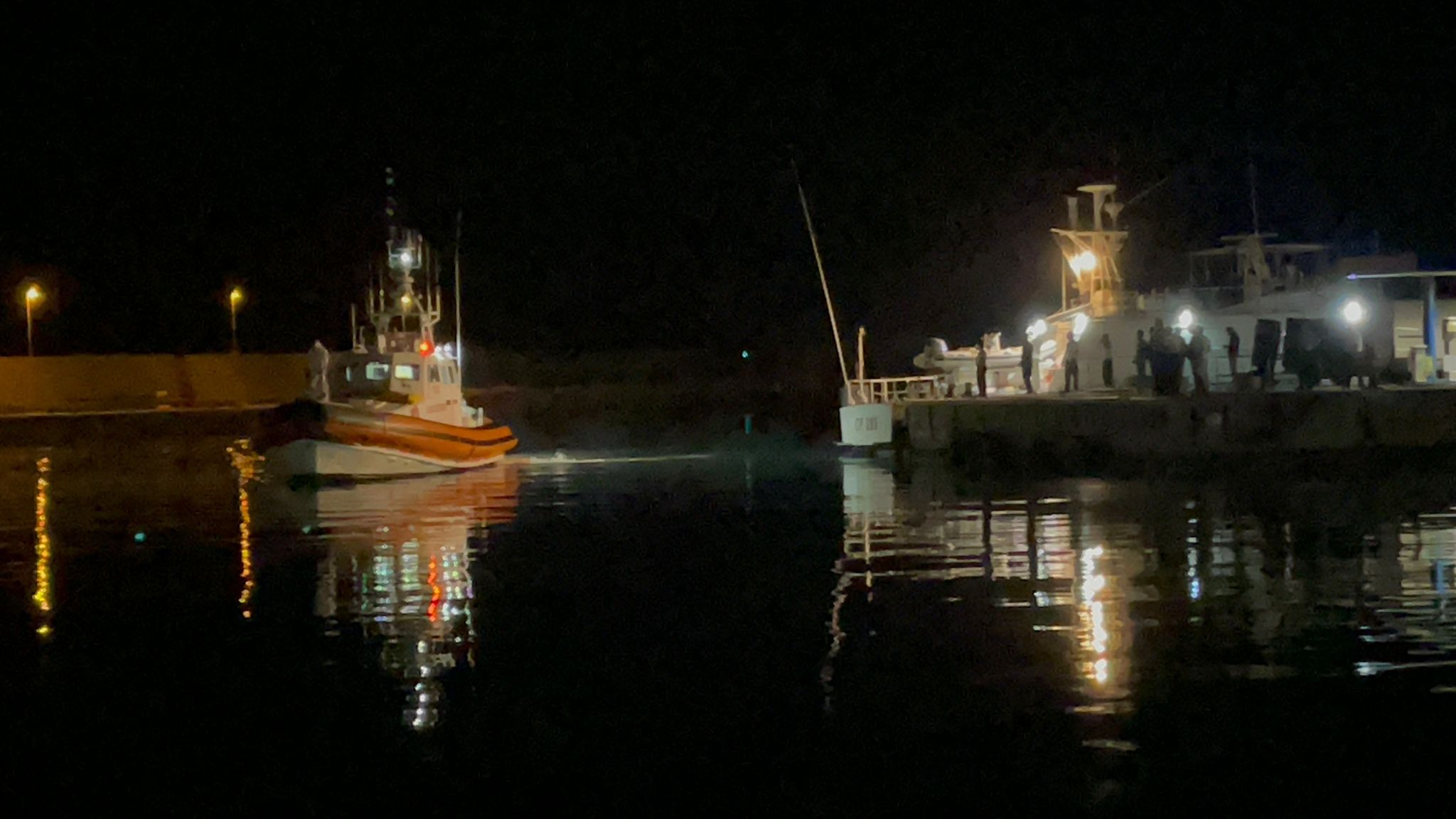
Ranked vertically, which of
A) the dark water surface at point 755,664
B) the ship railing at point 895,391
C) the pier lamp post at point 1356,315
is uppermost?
the pier lamp post at point 1356,315

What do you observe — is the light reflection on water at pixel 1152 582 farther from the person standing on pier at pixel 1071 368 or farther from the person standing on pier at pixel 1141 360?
the person standing on pier at pixel 1071 368

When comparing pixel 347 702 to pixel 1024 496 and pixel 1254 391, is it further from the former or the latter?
pixel 1254 391

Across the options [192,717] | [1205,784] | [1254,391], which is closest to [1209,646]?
[1205,784]

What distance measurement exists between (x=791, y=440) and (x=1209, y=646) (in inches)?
1299

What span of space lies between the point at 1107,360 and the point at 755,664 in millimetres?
21165

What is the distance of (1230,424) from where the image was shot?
84.4 ft

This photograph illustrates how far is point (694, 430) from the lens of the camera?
165ft

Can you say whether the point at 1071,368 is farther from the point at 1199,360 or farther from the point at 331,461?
the point at 331,461

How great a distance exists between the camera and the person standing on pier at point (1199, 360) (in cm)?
2614

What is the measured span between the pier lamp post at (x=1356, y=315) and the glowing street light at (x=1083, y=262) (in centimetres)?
681

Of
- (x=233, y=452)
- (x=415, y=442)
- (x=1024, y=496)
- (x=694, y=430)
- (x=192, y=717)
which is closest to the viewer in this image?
(x=192, y=717)

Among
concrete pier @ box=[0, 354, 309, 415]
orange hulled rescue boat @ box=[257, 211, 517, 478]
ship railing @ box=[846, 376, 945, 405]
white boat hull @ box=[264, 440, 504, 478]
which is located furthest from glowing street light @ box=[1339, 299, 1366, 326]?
concrete pier @ box=[0, 354, 309, 415]

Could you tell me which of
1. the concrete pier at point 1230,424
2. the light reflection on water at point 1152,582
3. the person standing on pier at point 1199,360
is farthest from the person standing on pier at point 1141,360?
the light reflection on water at point 1152,582

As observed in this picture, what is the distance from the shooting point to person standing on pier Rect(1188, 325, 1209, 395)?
26141 mm
